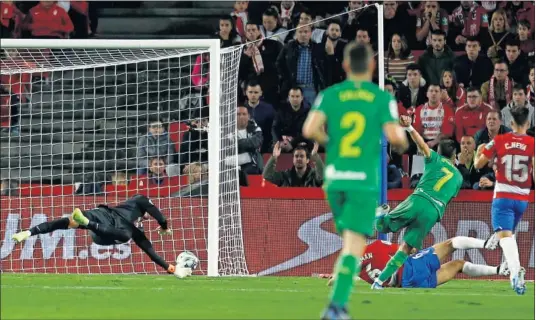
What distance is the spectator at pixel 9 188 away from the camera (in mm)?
16548

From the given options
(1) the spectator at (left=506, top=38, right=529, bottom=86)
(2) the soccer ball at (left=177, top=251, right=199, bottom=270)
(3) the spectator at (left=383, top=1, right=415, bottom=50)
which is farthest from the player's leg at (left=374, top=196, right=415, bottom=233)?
(3) the spectator at (left=383, top=1, right=415, bottom=50)

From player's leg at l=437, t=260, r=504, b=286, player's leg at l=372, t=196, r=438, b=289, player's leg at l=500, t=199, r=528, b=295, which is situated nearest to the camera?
player's leg at l=500, t=199, r=528, b=295

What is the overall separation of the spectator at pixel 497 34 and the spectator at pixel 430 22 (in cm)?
64

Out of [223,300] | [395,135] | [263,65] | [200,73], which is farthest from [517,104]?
[395,135]

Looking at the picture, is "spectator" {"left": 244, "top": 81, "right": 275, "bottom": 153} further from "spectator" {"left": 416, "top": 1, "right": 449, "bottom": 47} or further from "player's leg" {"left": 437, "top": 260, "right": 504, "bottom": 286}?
"player's leg" {"left": 437, "top": 260, "right": 504, "bottom": 286}

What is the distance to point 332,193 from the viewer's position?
805cm

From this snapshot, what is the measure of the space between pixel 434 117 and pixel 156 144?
4.00 metres

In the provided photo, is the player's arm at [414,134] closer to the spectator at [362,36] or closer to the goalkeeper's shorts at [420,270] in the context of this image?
the goalkeeper's shorts at [420,270]

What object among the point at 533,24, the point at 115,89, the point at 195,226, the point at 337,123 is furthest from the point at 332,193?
the point at 533,24

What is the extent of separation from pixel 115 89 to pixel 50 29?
246 centimetres

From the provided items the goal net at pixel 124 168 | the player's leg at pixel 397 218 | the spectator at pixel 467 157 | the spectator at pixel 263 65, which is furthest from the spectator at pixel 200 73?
the player's leg at pixel 397 218

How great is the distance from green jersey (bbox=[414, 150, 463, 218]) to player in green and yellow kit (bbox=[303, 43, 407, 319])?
5600 mm

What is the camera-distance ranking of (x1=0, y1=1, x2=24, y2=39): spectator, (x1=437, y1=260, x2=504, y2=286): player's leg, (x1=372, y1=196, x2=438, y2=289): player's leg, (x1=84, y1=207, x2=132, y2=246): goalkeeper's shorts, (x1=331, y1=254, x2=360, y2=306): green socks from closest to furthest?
(x1=331, y1=254, x2=360, y2=306): green socks
(x1=372, y1=196, x2=438, y2=289): player's leg
(x1=437, y1=260, x2=504, y2=286): player's leg
(x1=84, y1=207, x2=132, y2=246): goalkeeper's shorts
(x1=0, y1=1, x2=24, y2=39): spectator

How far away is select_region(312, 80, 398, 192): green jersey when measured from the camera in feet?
26.2
